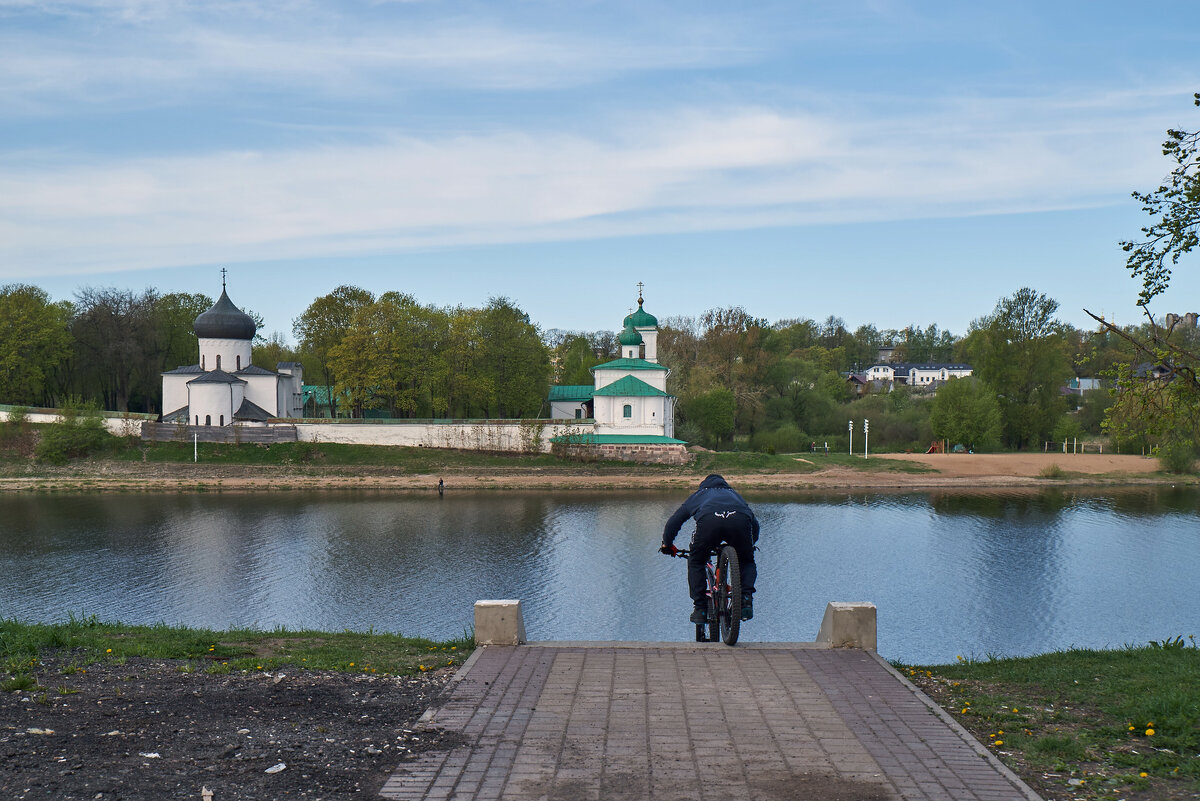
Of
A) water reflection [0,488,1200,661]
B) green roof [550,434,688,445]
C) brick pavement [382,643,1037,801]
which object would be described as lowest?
water reflection [0,488,1200,661]

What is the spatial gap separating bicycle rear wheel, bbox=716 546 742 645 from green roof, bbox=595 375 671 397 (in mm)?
43650

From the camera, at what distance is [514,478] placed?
49.2m

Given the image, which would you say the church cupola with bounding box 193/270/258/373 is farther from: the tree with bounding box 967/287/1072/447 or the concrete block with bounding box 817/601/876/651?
the concrete block with bounding box 817/601/876/651

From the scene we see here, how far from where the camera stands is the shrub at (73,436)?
163 feet

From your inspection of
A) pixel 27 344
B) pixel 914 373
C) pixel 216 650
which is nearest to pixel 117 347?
pixel 27 344

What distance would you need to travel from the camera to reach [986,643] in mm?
17781

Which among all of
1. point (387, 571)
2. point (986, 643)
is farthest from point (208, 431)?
point (986, 643)

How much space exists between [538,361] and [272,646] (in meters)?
50.3

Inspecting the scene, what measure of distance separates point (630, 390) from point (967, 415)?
69.2 feet

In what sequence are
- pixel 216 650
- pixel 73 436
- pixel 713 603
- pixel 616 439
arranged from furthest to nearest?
pixel 616 439 < pixel 73 436 < pixel 713 603 < pixel 216 650

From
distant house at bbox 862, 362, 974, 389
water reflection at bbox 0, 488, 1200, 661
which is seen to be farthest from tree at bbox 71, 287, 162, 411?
distant house at bbox 862, 362, 974, 389

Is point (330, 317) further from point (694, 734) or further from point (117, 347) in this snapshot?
point (694, 734)

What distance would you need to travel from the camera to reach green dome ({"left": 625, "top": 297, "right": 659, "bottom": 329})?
5906 centimetres

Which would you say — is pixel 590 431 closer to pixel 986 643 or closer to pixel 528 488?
pixel 528 488
